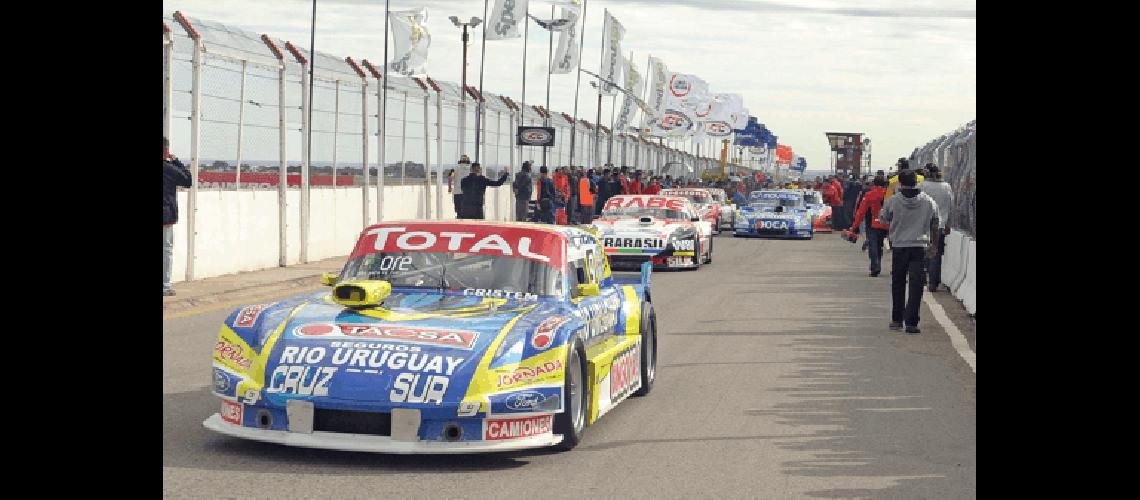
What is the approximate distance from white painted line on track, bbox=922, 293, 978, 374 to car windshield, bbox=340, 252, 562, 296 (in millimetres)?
3770

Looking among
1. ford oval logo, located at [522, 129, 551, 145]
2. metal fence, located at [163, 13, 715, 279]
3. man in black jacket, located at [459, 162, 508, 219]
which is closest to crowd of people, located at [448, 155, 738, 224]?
man in black jacket, located at [459, 162, 508, 219]

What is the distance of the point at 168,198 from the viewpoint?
15.9 metres

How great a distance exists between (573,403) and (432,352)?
2.77 feet

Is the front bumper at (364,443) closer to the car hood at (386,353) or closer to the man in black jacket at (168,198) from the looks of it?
the car hood at (386,353)

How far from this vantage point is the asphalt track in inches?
288

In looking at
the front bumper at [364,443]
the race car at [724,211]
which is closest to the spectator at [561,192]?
the race car at [724,211]

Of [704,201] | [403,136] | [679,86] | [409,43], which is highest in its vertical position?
[679,86]

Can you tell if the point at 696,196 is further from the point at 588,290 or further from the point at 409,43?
the point at 588,290

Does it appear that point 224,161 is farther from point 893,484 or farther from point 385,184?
point 893,484

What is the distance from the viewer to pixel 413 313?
28.1 ft

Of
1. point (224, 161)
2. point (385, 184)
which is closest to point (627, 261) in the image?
point (385, 184)

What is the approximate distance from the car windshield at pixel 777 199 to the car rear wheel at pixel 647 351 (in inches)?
1078

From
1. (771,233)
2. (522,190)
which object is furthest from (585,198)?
(771,233)
